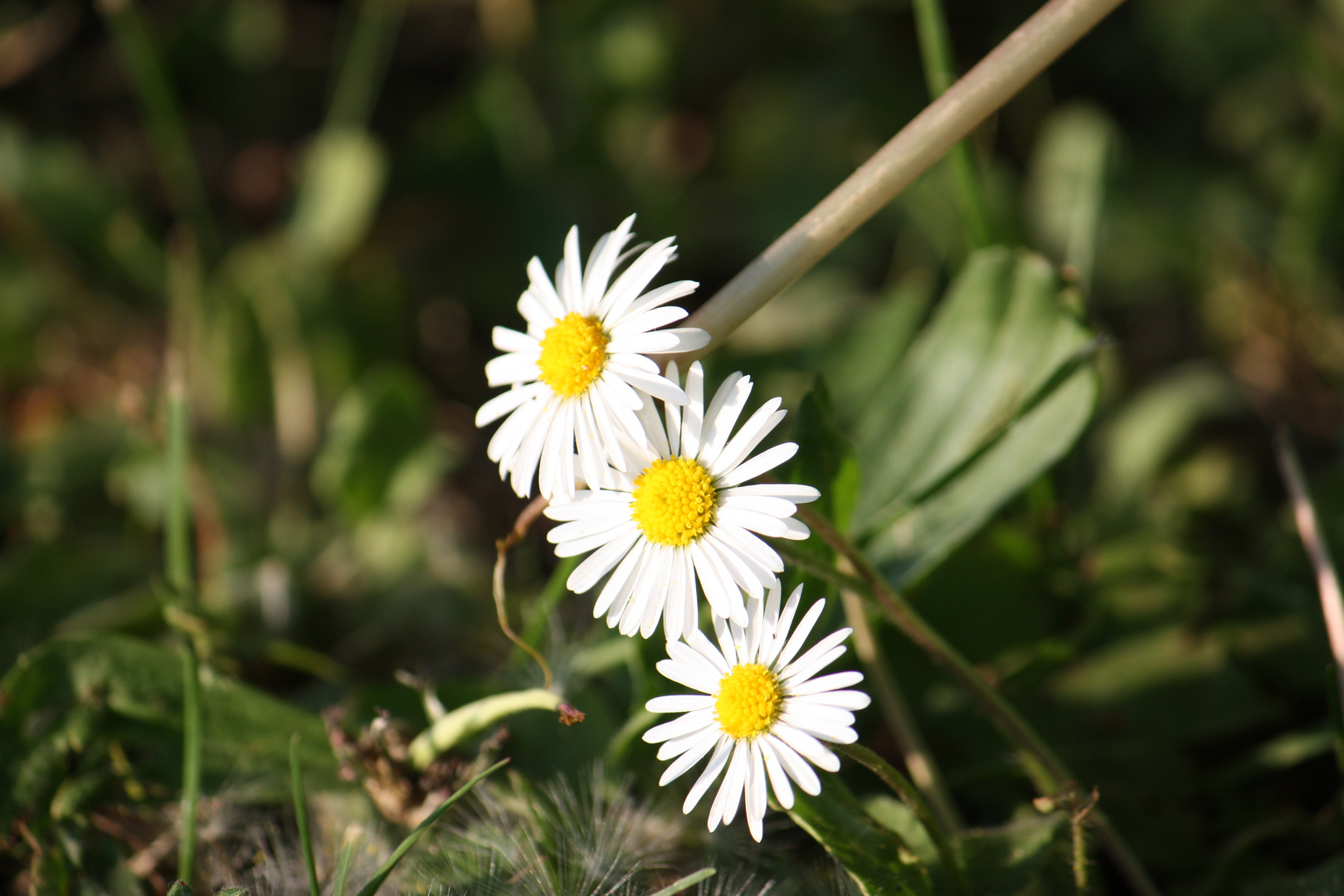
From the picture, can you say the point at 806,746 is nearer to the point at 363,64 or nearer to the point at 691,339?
the point at 691,339

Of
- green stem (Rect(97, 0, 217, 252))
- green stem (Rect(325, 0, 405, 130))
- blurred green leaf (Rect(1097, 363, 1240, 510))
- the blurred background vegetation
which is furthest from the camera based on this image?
green stem (Rect(325, 0, 405, 130))

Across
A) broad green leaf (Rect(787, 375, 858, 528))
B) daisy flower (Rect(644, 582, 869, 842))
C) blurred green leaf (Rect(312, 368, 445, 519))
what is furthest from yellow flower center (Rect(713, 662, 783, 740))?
blurred green leaf (Rect(312, 368, 445, 519))

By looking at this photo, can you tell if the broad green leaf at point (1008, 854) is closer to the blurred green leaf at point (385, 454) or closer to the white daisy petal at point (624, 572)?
the white daisy petal at point (624, 572)

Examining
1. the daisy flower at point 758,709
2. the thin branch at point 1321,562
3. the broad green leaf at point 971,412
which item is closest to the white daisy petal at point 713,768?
the daisy flower at point 758,709

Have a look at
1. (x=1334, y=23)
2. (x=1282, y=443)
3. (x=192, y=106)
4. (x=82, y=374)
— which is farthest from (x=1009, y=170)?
(x=82, y=374)

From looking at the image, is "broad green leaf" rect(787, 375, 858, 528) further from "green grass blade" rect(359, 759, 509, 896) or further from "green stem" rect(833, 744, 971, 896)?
"green grass blade" rect(359, 759, 509, 896)

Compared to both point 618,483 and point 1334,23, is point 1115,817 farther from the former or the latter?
point 1334,23

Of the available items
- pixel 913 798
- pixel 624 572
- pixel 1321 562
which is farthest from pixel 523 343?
pixel 1321 562
